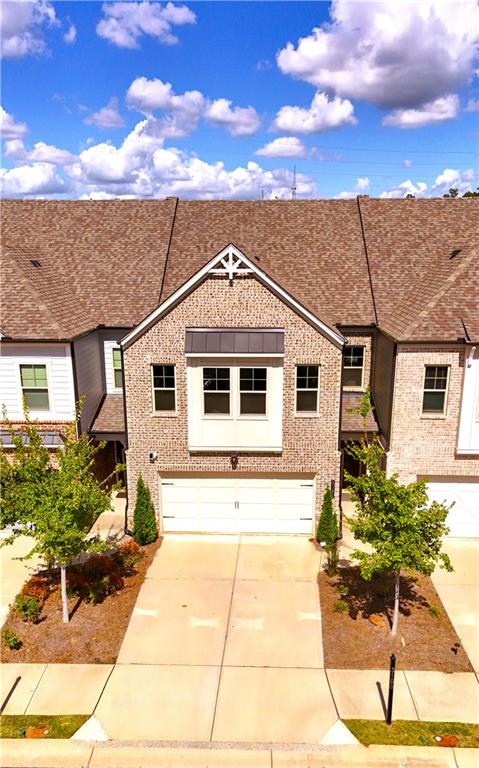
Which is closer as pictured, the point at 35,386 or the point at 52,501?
the point at 52,501

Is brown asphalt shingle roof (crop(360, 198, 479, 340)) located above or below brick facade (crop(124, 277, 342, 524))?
above

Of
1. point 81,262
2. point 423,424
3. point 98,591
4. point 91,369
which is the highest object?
point 81,262

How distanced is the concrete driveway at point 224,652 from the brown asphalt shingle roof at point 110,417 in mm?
4474

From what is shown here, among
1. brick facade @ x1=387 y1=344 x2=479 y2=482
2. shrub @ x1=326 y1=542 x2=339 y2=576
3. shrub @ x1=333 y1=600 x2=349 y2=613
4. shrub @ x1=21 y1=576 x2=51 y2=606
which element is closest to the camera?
shrub @ x1=333 y1=600 x2=349 y2=613

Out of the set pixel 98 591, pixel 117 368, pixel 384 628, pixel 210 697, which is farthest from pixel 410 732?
pixel 117 368

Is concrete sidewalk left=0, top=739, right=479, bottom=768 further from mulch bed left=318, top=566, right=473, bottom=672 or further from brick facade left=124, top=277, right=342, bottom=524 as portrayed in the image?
brick facade left=124, top=277, right=342, bottom=524

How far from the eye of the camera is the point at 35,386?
17.6 meters

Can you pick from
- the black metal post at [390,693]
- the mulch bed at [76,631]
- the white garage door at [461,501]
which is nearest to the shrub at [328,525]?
the white garage door at [461,501]

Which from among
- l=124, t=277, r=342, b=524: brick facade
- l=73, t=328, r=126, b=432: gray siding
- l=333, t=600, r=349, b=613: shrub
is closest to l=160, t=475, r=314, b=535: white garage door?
l=124, t=277, r=342, b=524: brick facade

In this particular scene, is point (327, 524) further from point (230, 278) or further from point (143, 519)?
point (230, 278)

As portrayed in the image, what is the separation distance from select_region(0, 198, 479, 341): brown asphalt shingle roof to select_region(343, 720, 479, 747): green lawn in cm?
1050

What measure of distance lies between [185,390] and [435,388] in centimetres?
791

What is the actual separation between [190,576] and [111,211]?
53.3 feet

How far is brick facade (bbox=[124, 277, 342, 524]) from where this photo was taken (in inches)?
656
